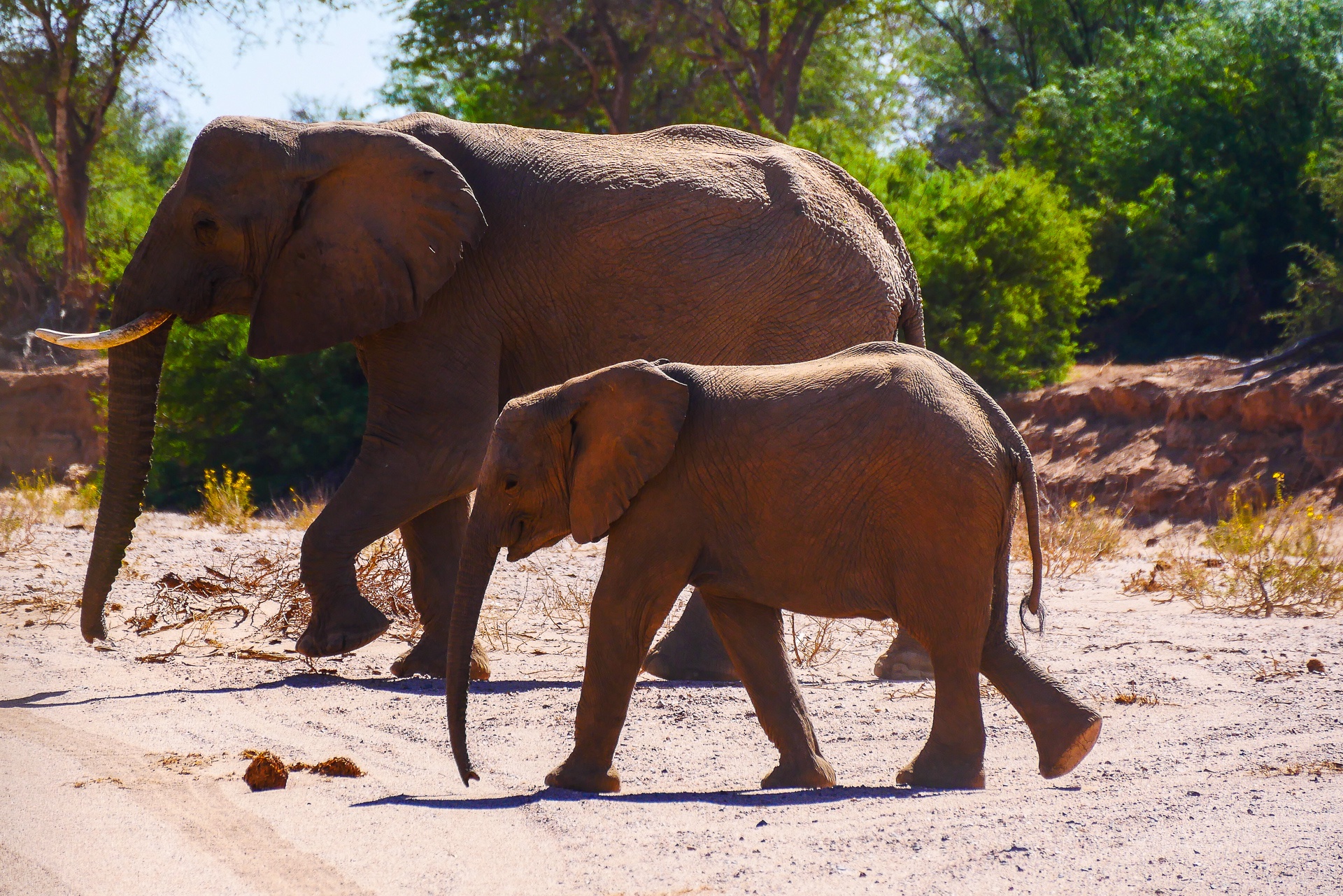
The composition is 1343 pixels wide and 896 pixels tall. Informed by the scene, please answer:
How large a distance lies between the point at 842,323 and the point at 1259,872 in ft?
13.2

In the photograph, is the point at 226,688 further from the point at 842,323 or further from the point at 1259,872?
the point at 1259,872

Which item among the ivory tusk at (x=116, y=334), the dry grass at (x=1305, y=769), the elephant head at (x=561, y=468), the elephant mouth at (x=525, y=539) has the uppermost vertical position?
the ivory tusk at (x=116, y=334)

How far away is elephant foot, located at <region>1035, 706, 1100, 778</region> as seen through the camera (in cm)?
480

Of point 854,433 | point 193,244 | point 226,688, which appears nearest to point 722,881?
point 854,433

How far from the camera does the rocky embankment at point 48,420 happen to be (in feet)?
71.2

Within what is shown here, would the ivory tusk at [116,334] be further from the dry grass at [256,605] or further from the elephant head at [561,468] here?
the elephant head at [561,468]

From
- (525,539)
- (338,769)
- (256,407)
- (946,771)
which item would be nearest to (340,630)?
(338,769)

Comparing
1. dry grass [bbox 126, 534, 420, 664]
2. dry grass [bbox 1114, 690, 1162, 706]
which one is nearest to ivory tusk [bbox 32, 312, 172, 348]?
dry grass [bbox 126, 534, 420, 664]

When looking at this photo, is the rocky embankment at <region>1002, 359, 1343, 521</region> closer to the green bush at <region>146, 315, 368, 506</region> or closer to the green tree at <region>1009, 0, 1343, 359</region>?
the green tree at <region>1009, 0, 1343, 359</region>

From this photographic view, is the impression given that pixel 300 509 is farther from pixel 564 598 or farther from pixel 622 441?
pixel 622 441

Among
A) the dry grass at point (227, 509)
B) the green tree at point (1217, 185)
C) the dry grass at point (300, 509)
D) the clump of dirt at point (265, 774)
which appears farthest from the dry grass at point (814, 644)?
the green tree at point (1217, 185)

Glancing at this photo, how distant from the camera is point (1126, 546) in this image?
12.7m

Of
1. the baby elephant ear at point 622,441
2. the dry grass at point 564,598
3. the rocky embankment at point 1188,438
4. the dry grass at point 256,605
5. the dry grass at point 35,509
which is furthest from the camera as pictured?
the rocky embankment at point 1188,438

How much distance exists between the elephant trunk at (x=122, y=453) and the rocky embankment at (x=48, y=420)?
52.2ft
